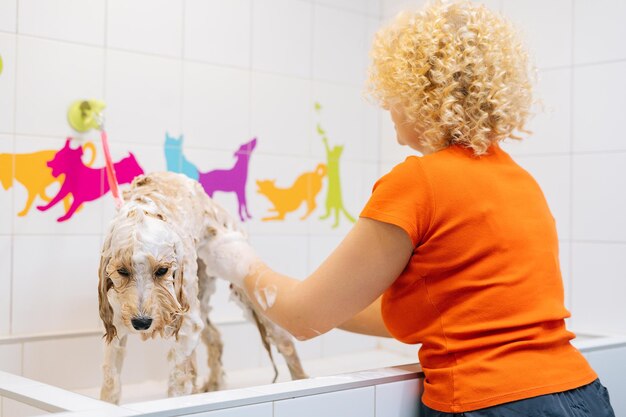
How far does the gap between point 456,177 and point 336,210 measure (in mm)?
1400

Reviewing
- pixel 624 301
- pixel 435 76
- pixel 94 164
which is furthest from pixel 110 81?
pixel 624 301

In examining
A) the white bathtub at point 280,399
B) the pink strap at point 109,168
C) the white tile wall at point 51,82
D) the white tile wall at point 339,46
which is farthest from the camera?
the white tile wall at point 339,46

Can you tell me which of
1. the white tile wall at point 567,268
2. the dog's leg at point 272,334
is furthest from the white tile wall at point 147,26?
the white tile wall at point 567,268

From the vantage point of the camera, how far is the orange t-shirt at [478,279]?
110 centimetres

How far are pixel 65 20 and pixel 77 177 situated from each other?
15.3 inches

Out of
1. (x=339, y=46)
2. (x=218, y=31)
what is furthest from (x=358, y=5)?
(x=218, y=31)

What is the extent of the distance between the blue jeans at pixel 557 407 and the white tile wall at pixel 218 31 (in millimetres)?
1326

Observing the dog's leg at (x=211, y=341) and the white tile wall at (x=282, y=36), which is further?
the white tile wall at (x=282, y=36)

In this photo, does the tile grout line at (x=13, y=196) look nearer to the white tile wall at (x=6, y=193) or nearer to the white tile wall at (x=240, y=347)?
the white tile wall at (x=6, y=193)

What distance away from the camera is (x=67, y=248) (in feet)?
6.12

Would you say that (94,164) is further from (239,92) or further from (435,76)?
(435,76)

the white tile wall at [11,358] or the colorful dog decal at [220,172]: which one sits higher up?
the colorful dog decal at [220,172]

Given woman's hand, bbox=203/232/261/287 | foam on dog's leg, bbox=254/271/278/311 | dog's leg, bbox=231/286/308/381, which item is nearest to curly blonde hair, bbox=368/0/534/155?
foam on dog's leg, bbox=254/271/278/311

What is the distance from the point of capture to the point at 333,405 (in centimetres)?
118
